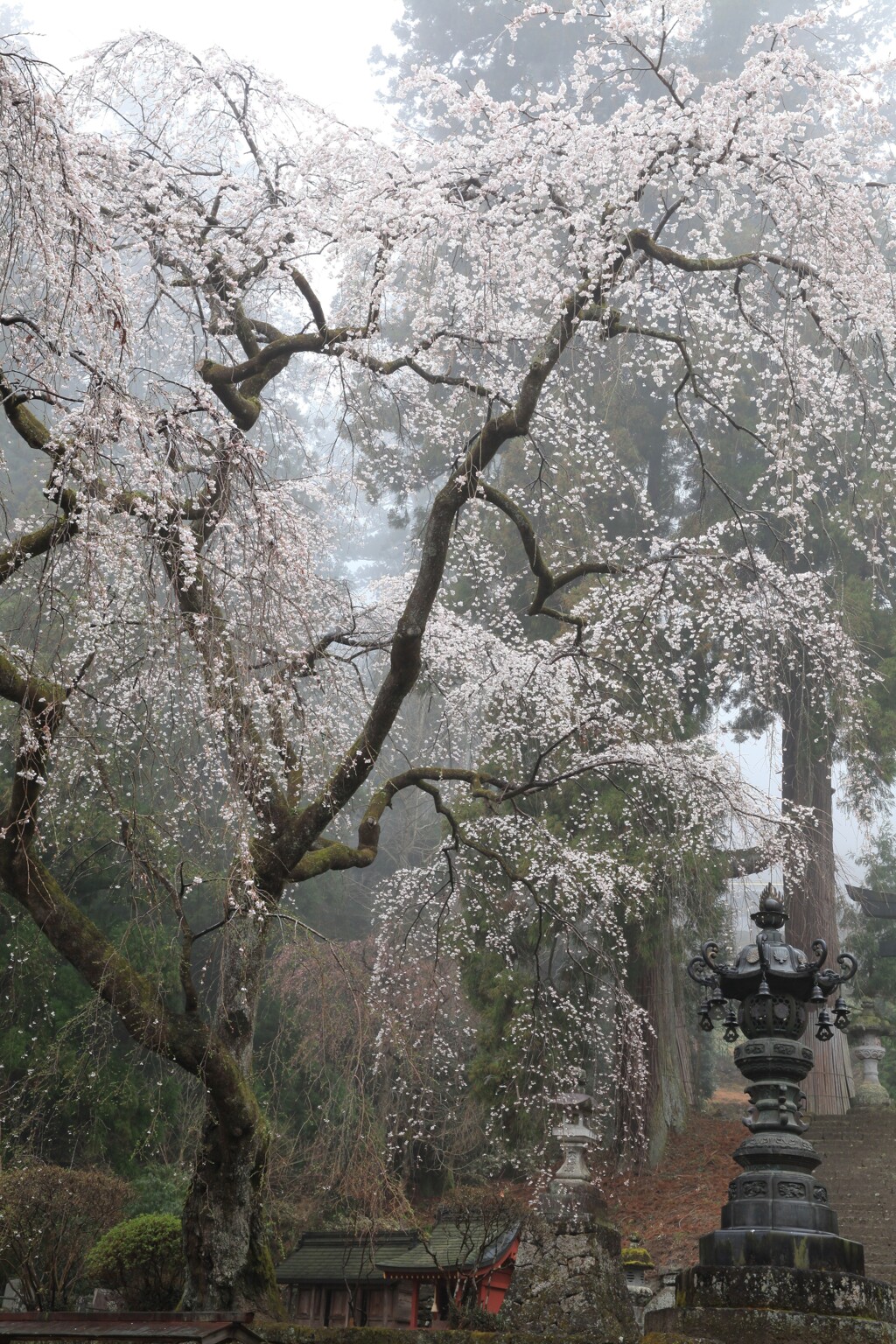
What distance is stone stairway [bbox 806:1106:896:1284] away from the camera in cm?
935

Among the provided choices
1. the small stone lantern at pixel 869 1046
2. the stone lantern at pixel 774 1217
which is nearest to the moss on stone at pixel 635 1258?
the stone lantern at pixel 774 1217

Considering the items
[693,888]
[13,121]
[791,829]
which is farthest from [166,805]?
[13,121]

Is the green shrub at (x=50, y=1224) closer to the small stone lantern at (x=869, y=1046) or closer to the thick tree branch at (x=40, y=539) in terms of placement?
the thick tree branch at (x=40, y=539)

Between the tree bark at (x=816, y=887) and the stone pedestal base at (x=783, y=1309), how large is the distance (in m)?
8.59

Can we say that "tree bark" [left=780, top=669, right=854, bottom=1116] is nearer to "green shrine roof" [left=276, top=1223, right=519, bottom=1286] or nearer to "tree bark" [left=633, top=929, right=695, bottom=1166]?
"tree bark" [left=633, top=929, right=695, bottom=1166]

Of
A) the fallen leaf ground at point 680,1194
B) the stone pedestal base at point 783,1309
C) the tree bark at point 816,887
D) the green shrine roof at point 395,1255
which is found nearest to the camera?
the stone pedestal base at point 783,1309

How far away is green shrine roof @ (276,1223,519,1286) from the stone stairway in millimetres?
2858

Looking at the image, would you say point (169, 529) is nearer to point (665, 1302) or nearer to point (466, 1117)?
point (665, 1302)

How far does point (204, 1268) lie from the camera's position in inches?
215

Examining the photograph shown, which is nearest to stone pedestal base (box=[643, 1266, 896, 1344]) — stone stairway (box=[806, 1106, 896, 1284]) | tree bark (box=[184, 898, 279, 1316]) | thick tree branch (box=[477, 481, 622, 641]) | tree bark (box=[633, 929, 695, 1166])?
tree bark (box=[184, 898, 279, 1316])

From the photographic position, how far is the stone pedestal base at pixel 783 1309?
11.4ft

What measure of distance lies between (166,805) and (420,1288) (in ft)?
18.8

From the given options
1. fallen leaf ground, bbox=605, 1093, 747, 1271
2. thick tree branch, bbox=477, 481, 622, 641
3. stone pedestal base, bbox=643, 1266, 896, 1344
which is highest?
thick tree branch, bbox=477, 481, 622, 641

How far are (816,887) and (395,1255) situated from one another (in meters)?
6.29
